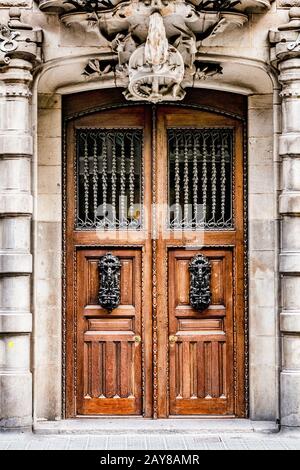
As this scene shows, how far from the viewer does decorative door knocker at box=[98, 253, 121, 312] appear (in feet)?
36.5

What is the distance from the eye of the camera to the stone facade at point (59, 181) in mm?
10422

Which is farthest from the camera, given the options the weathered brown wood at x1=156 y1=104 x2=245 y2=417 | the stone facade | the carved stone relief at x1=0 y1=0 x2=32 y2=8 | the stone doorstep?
the weathered brown wood at x1=156 y1=104 x2=245 y2=417

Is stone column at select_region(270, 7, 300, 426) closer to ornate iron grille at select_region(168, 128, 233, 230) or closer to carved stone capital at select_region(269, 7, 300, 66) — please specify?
carved stone capital at select_region(269, 7, 300, 66)

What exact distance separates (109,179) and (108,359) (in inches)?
85.0

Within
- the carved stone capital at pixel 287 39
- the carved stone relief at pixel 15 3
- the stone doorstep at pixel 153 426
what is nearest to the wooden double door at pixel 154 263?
the stone doorstep at pixel 153 426

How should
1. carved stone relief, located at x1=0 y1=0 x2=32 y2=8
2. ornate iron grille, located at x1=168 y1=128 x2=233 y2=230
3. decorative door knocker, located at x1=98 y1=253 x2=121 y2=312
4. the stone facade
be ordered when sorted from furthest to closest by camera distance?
ornate iron grille, located at x1=168 y1=128 x2=233 y2=230, decorative door knocker, located at x1=98 y1=253 x2=121 y2=312, carved stone relief, located at x1=0 y1=0 x2=32 y2=8, the stone facade

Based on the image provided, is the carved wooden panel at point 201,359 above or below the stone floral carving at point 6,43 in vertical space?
below

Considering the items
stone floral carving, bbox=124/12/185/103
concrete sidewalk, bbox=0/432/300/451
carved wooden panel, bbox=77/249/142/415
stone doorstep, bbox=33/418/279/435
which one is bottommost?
concrete sidewalk, bbox=0/432/300/451

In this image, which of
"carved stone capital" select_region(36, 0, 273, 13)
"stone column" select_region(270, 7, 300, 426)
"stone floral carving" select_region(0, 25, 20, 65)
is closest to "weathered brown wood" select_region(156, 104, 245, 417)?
"stone column" select_region(270, 7, 300, 426)

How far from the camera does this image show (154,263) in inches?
444

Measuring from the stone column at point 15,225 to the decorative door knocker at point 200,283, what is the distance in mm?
1989

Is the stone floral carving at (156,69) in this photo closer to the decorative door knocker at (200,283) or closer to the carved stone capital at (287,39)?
the carved stone capital at (287,39)

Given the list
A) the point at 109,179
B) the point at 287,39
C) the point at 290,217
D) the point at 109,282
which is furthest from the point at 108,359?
the point at 287,39

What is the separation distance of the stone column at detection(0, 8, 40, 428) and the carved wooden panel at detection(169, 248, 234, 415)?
183 centimetres
